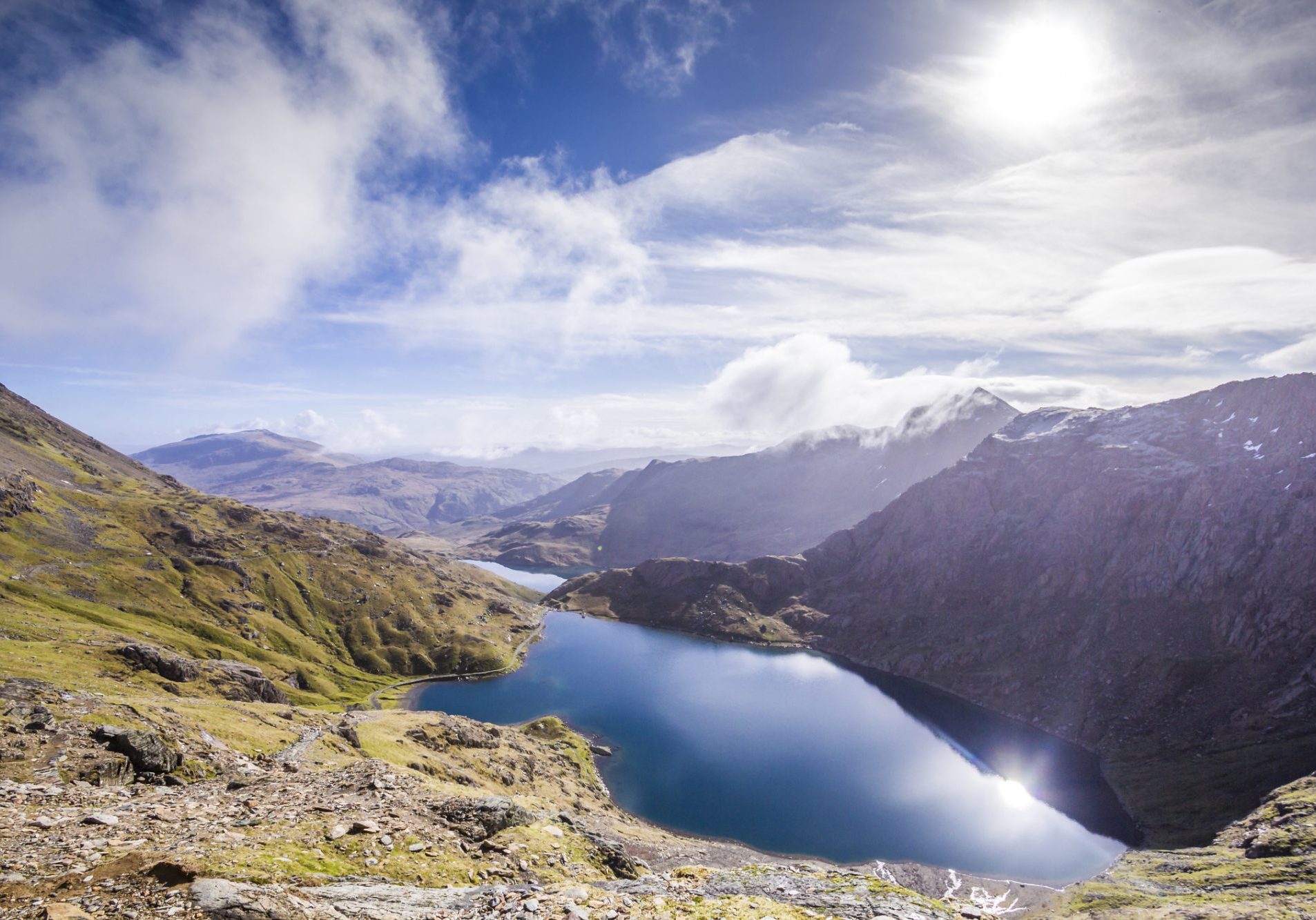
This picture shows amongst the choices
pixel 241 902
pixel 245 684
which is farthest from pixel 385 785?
pixel 245 684

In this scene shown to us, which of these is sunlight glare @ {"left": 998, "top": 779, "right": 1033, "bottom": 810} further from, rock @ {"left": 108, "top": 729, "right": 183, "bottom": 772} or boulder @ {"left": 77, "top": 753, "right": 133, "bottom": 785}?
boulder @ {"left": 77, "top": 753, "right": 133, "bottom": 785}

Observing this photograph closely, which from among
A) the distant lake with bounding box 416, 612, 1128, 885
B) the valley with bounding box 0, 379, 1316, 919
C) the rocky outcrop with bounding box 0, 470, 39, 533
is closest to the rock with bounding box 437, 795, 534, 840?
the valley with bounding box 0, 379, 1316, 919

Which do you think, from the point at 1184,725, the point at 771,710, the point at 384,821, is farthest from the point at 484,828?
the point at 1184,725

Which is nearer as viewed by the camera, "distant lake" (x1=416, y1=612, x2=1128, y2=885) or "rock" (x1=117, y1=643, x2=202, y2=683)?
"rock" (x1=117, y1=643, x2=202, y2=683)

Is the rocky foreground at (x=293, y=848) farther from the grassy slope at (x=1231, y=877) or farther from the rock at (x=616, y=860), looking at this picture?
the grassy slope at (x=1231, y=877)

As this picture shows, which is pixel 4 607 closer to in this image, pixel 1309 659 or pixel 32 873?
pixel 32 873

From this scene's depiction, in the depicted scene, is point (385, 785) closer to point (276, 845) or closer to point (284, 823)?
point (284, 823)

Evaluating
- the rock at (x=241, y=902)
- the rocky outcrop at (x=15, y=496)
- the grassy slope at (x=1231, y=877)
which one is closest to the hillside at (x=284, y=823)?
the rock at (x=241, y=902)
